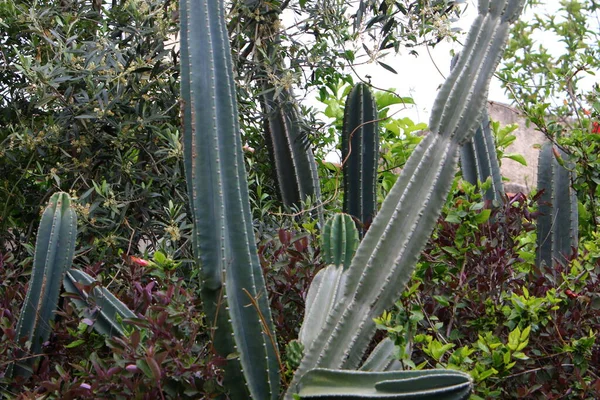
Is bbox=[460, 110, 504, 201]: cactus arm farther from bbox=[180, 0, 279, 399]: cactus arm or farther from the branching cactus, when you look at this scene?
bbox=[180, 0, 279, 399]: cactus arm

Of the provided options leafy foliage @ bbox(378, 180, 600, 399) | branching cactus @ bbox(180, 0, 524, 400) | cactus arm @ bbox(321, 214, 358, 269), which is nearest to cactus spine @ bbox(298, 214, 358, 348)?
cactus arm @ bbox(321, 214, 358, 269)

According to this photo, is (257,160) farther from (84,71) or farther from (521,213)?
(521,213)

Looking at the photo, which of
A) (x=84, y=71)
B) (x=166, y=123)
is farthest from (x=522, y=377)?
(x=84, y=71)

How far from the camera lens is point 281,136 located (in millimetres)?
3613

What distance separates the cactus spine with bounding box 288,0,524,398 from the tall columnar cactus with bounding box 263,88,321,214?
1.64 metres

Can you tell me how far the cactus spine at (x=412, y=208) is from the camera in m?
1.89

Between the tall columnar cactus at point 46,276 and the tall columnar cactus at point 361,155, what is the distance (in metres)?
1.32

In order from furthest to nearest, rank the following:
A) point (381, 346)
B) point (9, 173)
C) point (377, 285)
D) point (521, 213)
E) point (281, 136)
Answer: point (281, 136) < point (9, 173) < point (521, 213) < point (381, 346) < point (377, 285)

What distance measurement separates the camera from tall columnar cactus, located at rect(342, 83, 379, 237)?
10.7 feet

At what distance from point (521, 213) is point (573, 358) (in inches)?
22.0

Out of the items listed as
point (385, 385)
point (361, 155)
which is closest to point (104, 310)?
point (385, 385)

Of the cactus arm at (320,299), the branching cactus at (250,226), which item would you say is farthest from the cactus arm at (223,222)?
the cactus arm at (320,299)

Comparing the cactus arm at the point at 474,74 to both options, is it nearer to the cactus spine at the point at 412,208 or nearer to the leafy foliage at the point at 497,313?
the cactus spine at the point at 412,208

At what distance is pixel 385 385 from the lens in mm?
1687
